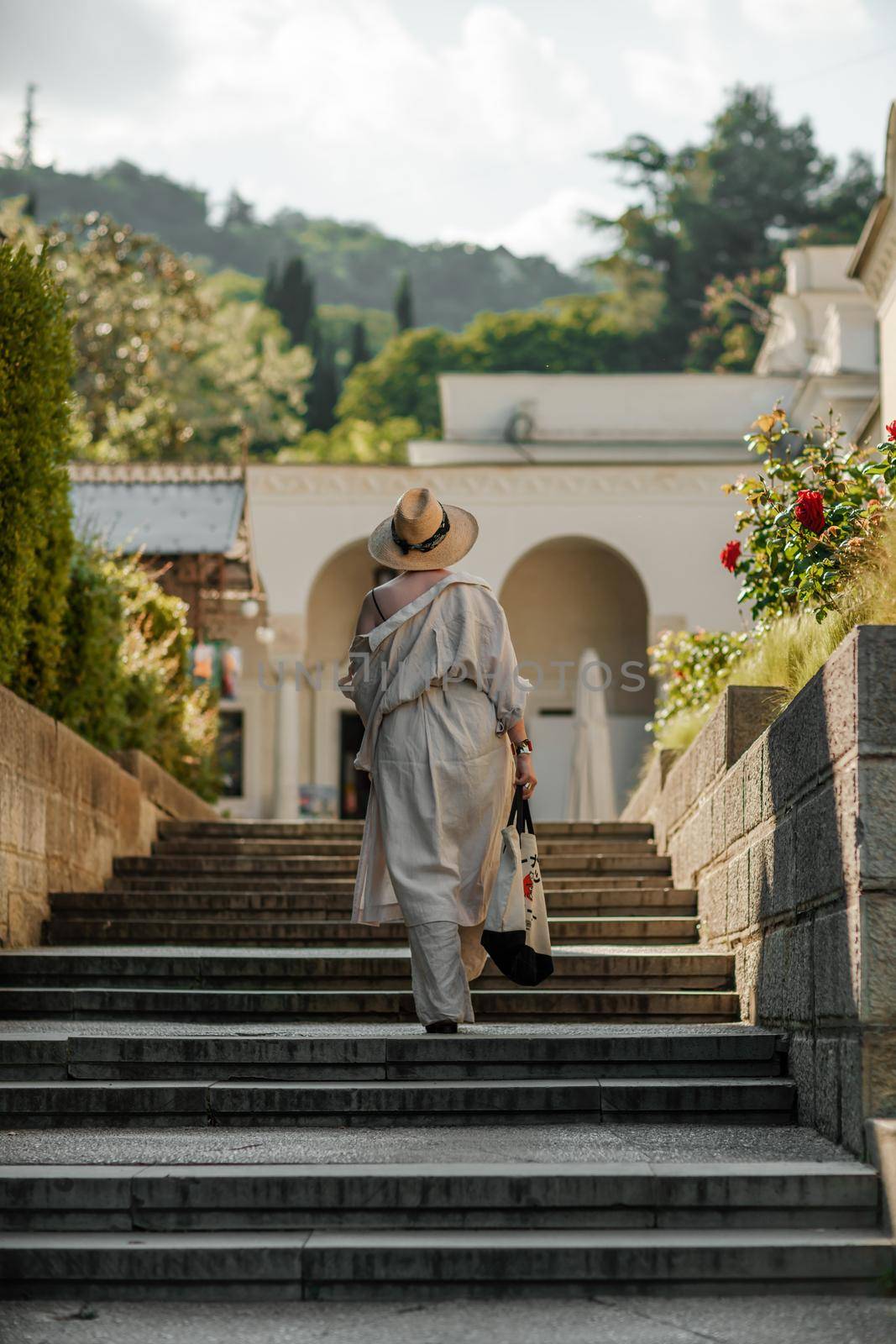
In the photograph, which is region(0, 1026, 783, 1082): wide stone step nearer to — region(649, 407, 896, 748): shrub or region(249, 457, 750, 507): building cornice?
region(649, 407, 896, 748): shrub

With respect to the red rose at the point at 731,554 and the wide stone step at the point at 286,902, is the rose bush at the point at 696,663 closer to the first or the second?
the red rose at the point at 731,554

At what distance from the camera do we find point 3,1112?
549 cm

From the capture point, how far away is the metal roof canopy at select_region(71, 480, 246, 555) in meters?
21.4

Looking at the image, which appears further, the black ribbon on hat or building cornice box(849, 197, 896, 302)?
building cornice box(849, 197, 896, 302)

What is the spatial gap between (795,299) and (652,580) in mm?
11403

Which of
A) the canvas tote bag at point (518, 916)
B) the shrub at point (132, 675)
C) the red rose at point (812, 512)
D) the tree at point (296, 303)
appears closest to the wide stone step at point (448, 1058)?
the canvas tote bag at point (518, 916)

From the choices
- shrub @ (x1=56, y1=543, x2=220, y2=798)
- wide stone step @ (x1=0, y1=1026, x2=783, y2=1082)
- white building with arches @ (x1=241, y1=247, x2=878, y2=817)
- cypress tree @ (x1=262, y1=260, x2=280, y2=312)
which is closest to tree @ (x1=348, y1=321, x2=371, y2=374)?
cypress tree @ (x1=262, y1=260, x2=280, y2=312)

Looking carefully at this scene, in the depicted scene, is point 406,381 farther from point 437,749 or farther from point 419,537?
point 437,749

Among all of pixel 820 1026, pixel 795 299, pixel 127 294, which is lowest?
pixel 820 1026

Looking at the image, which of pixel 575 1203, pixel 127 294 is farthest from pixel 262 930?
pixel 127 294

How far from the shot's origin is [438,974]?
5.99 meters

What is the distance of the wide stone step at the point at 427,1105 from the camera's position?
5.37 m

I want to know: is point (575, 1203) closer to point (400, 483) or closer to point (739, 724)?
point (739, 724)

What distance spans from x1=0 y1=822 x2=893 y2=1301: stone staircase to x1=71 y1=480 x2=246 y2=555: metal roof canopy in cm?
1347
